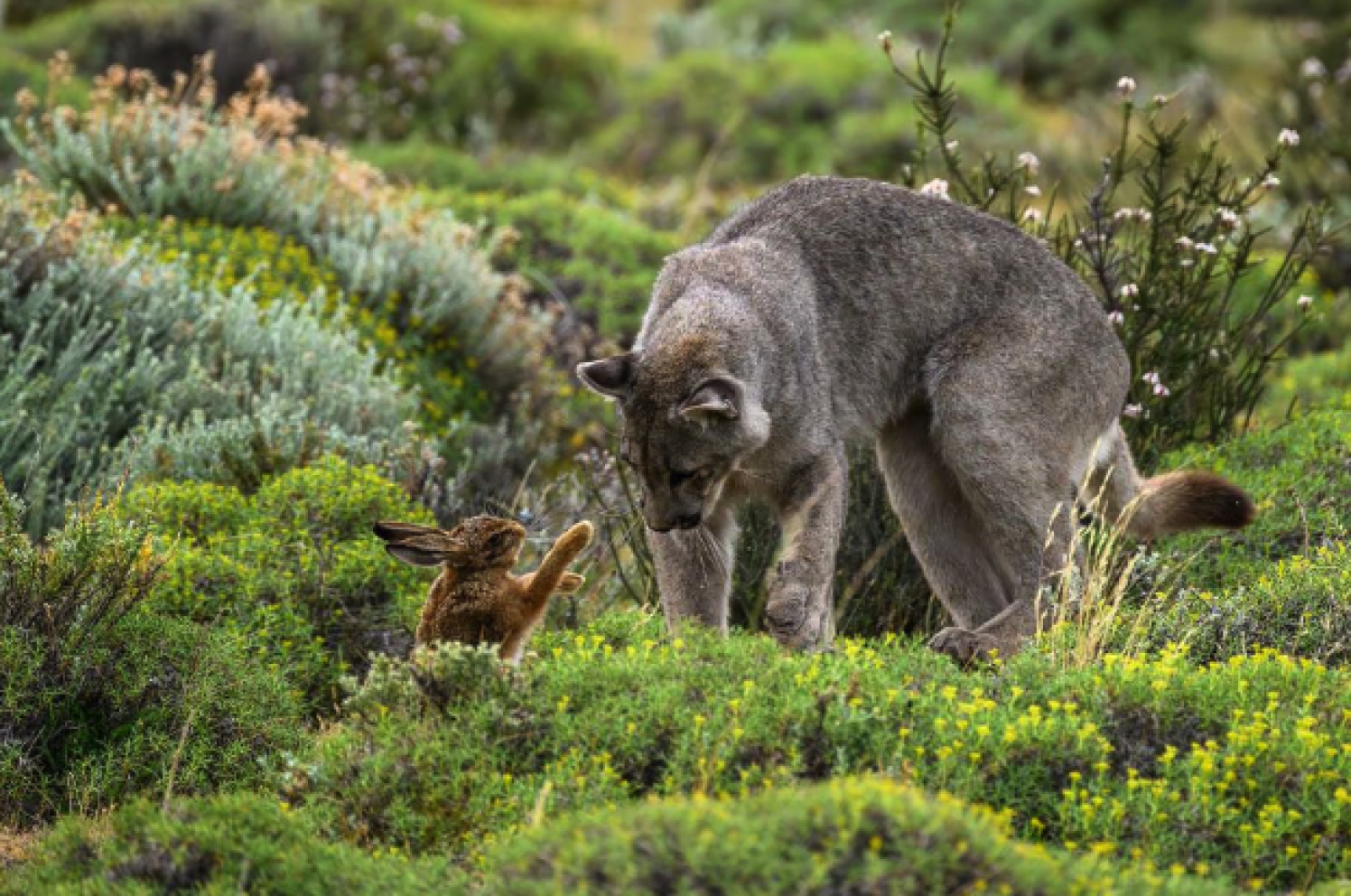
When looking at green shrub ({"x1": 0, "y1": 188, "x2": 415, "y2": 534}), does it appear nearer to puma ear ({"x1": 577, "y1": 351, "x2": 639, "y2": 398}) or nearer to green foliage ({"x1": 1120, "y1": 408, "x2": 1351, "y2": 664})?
puma ear ({"x1": 577, "y1": 351, "x2": 639, "y2": 398})

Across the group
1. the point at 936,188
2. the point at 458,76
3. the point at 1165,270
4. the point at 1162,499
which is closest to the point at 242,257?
the point at 936,188

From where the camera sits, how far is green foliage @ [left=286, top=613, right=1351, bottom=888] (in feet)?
17.1

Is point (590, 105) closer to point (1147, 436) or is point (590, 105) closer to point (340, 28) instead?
point (340, 28)

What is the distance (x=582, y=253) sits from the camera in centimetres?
1311

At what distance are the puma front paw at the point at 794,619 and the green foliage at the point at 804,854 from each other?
1898mm

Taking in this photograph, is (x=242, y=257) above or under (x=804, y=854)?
under

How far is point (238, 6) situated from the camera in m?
18.4

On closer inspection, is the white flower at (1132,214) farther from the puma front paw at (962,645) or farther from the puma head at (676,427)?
the puma head at (676,427)

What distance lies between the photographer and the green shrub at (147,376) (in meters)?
8.37

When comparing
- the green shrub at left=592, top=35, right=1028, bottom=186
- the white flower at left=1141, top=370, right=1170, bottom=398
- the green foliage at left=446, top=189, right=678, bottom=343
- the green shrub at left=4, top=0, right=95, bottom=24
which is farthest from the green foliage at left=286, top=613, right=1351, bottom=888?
the green shrub at left=4, top=0, right=95, bottom=24

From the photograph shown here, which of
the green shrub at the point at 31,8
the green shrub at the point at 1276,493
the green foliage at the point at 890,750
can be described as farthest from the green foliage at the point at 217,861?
the green shrub at the point at 31,8

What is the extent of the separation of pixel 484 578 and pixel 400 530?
1.08ft

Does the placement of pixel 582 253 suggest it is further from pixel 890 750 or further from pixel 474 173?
pixel 890 750

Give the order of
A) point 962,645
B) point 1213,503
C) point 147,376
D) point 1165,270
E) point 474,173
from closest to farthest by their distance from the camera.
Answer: point 962,645
point 1213,503
point 147,376
point 1165,270
point 474,173
